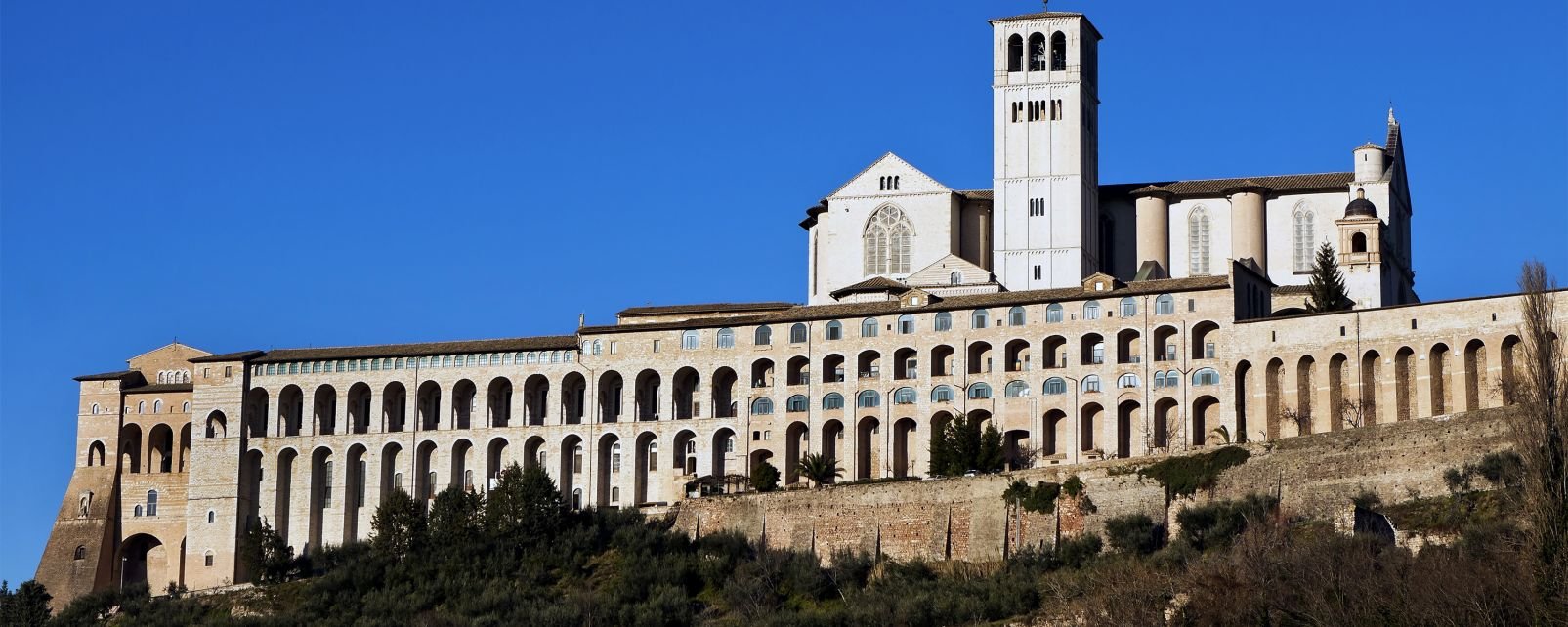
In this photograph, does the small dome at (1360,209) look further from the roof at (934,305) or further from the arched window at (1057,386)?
the arched window at (1057,386)

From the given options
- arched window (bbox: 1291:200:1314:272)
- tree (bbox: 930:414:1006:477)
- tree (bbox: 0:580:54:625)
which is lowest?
tree (bbox: 0:580:54:625)

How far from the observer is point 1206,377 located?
3509 inches

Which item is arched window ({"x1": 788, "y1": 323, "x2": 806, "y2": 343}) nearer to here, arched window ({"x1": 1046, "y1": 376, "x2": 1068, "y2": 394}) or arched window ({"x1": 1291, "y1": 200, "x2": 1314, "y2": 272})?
arched window ({"x1": 1046, "y1": 376, "x2": 1068, "y2": 394})

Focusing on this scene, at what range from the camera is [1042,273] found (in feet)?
342

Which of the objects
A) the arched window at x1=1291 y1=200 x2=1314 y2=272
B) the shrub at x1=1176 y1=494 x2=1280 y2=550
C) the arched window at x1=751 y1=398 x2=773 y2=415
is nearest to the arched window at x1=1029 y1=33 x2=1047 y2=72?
the arched window at x1=1291 y1=200 x2=1314 y2=272

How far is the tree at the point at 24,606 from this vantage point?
9431cm

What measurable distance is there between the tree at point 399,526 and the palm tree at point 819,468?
13121 mm

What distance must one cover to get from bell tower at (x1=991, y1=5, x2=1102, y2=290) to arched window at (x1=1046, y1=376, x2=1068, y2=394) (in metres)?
12.4

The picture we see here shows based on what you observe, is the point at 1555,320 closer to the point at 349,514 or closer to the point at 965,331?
the point at 965,331

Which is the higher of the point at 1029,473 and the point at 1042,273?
the point at 1042,273

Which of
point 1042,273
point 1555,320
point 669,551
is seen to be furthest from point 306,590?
point 1555,320

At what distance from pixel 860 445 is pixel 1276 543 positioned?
2510cm

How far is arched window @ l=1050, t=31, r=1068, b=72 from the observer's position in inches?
4218

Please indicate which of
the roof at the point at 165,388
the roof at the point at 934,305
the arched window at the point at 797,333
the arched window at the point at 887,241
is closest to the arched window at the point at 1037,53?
the arched window at the point at 887,241
